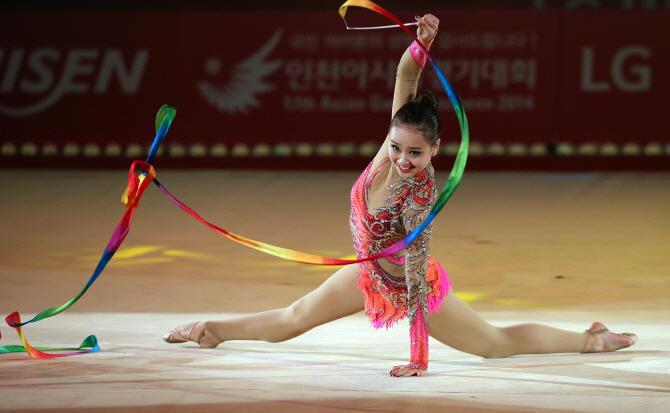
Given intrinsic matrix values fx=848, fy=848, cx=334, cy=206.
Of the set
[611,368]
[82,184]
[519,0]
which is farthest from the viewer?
[519,0]

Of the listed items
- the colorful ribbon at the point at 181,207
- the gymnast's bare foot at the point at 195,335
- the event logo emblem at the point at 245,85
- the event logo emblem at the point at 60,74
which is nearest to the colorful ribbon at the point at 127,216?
the colorful ribbon at the point at 181,207

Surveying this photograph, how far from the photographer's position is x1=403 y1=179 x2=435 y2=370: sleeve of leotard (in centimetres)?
283

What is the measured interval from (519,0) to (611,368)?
7.68 m

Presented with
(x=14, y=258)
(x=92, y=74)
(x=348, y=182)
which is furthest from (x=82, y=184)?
(x=14, y=258)

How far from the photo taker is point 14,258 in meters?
5.15

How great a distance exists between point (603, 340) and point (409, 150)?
118 cm

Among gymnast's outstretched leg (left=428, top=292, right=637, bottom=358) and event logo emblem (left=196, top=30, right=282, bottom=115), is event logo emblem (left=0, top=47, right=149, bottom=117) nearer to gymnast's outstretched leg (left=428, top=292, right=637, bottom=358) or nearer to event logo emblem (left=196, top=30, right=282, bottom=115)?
event logo emblem (left=196, top=30, right=282, bottom=115)

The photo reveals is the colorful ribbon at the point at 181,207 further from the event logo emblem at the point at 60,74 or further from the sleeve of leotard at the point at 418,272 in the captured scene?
the event logo emblem at the point at 60,74

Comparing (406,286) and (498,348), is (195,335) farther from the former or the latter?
(498,348)

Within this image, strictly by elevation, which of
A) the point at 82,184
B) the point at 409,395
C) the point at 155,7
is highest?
the point at 155,7

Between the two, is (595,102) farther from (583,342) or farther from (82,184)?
(583,342)

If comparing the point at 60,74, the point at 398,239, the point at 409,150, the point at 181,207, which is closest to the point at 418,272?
the point at 398,239

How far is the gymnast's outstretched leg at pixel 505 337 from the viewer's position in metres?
3.05

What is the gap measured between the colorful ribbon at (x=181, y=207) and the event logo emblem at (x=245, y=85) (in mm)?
5939
